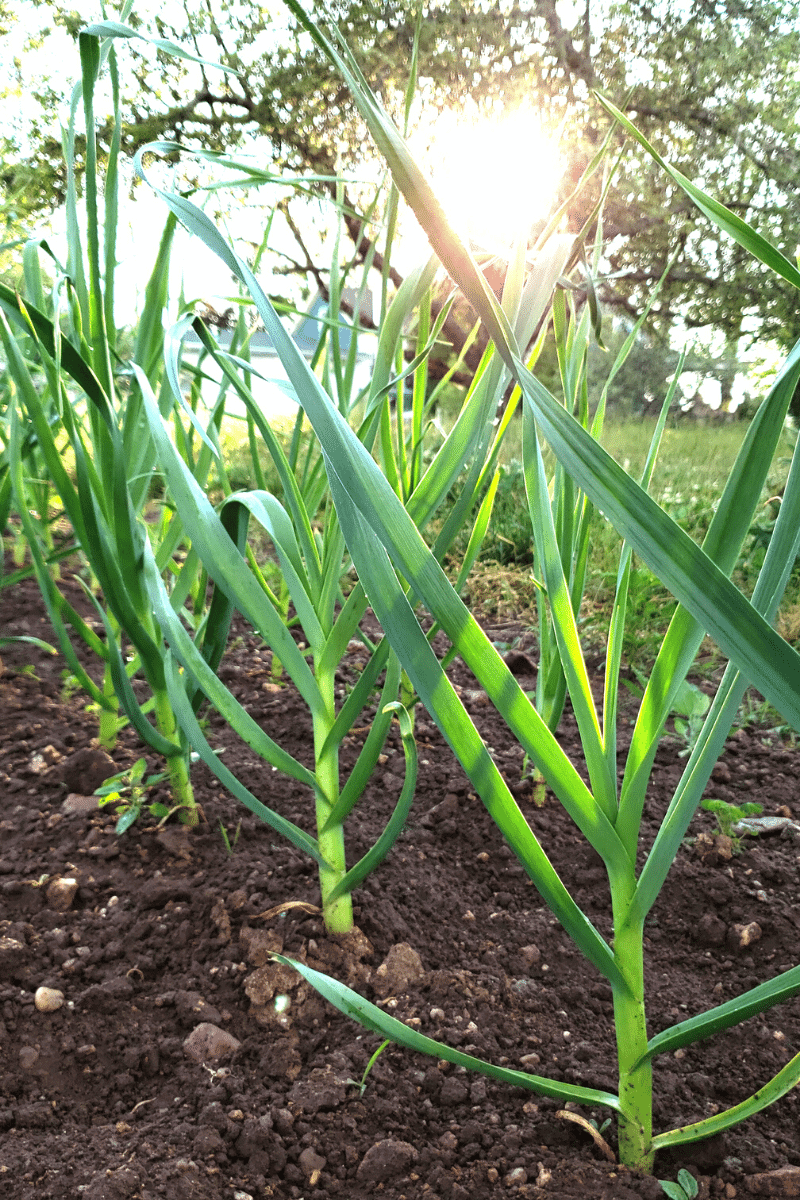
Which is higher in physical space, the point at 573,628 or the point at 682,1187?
the point at 573,628

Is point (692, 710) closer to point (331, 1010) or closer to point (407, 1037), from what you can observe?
point (331, 1010)

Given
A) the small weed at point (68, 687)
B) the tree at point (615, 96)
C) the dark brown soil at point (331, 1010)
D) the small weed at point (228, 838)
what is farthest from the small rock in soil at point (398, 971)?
the tree at point (615, 96)

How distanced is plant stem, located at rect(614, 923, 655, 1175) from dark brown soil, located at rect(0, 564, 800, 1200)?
38 millimetres

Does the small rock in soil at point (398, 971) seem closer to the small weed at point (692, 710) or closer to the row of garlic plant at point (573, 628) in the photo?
the row of garlic plant at point (573, 628)

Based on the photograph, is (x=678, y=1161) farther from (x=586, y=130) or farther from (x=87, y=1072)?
(x=586, y=130)

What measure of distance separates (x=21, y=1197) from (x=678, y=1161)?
0.48m

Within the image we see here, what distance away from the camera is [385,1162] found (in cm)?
63

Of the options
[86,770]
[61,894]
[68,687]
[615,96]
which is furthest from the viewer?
[615,96]

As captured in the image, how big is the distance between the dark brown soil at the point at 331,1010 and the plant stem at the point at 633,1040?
4 cm

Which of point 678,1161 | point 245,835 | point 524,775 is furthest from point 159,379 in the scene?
point 678,1161

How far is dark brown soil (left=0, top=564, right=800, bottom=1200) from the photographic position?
2.08 feet

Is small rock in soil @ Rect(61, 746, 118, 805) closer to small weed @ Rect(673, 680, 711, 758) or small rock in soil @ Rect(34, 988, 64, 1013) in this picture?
small rock in soil @ Rect(34, 988, 64, 1013)

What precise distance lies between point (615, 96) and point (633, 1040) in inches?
240

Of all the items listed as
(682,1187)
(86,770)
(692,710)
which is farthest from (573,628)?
(86,770)
